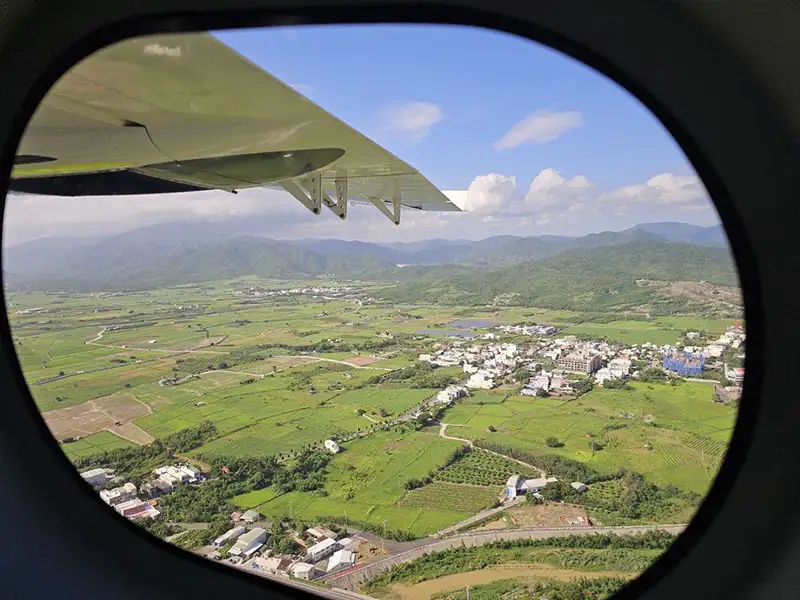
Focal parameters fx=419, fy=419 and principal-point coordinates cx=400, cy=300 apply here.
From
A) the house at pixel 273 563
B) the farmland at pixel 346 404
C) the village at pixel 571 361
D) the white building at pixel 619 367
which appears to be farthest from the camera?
the white building at pixel 619 367

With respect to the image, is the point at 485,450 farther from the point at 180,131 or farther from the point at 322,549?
the point at 180,131

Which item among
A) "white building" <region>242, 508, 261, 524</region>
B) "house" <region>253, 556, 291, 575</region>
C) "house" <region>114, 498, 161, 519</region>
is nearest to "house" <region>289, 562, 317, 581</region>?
"house" <region>253, 556, 291, 575</region>

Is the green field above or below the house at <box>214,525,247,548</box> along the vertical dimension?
above

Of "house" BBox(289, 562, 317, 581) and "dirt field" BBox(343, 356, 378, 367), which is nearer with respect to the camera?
"house" BBox(289, 562, 317, 581)

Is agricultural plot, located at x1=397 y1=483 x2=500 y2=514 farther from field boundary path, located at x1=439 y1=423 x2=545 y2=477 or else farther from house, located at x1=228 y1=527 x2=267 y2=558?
house, located at x1=228 y1=527 x2=267 y2=558

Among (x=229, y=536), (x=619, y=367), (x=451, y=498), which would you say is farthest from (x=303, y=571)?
(x=619, y=367)

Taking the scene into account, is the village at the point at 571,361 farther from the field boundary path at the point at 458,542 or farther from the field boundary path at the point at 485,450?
the field boundary path at the point at 458,542

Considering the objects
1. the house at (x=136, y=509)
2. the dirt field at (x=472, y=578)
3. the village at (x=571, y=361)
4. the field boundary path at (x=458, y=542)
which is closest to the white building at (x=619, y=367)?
the village at (x=571, y=361)

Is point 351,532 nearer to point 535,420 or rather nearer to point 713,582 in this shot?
point 535,420
